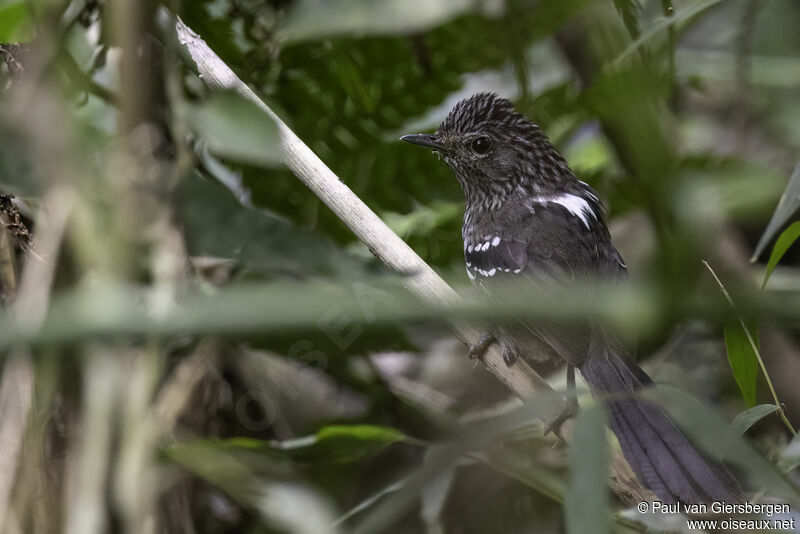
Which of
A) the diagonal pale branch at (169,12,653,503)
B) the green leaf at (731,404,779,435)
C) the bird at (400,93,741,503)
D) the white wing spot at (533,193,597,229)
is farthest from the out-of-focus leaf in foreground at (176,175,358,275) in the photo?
the green leaf at (731,404,779,435)

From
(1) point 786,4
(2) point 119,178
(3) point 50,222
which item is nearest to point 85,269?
(3) point 50,222

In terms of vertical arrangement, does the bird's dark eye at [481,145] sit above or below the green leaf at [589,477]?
below

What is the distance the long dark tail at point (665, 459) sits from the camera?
1.81 m

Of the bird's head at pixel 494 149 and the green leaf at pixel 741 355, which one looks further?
the bird's head at pixel 494 149

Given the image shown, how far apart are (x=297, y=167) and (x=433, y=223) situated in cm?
132

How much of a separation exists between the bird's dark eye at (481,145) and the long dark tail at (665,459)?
4.32ft

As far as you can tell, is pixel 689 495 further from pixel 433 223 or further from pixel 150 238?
pixel 150 238

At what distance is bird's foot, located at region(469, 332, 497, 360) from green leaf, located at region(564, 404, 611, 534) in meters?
0.92

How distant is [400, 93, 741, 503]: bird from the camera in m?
1.88

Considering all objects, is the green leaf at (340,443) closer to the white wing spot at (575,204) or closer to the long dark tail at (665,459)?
the long dark tail at (665,459)

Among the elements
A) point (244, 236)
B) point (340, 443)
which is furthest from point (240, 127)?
point (340, 443)

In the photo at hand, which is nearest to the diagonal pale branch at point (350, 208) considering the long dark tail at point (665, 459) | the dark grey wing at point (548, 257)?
the long dark tail at point (665, 459)

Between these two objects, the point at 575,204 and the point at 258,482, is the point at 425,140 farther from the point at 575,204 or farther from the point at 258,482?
the point at 258,482

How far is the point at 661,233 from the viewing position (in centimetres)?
146
